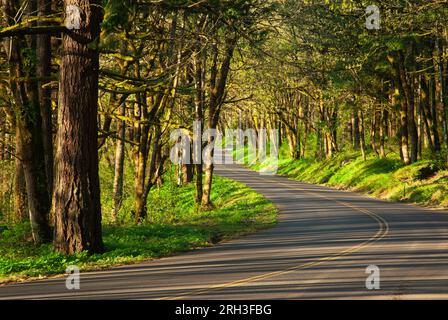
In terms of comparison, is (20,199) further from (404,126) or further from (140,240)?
(404,126)

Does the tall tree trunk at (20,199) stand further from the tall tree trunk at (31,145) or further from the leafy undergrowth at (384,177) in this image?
the leafy undergrowth at (384,177)

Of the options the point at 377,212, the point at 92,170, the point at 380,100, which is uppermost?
the point at 380,100

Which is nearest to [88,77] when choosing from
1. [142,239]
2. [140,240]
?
[140,240]

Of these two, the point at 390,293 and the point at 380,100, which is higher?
the point at 380,100

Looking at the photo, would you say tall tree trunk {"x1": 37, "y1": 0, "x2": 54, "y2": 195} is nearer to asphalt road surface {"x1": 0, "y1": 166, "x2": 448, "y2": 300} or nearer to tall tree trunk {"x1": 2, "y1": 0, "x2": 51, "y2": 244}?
tall tree trunk {"x1": 2, "y1": 0, "x2": 51, "y2": 244}

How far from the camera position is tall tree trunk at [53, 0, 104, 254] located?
1645cm

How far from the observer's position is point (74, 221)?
16469mm

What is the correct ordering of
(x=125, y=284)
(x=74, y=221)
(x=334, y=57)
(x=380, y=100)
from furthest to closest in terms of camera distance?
(x=380, y=100) → (x=334, y=57) → (x=74, y=221) → (x=125, y=284)

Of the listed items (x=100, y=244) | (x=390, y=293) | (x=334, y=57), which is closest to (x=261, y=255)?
(x=100, y=244)

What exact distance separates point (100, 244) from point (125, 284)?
482 centimetres

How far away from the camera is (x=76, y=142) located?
54.1 ft

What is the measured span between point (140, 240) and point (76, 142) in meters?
4.80
